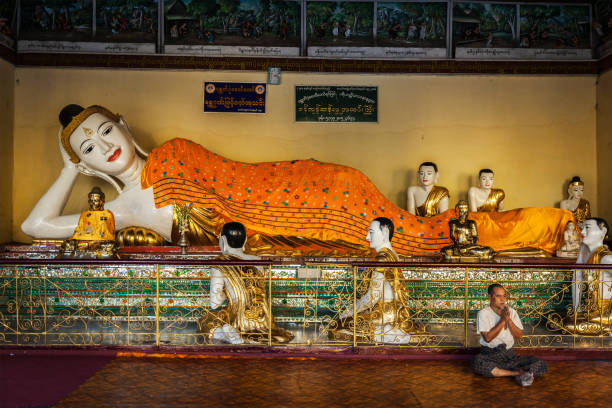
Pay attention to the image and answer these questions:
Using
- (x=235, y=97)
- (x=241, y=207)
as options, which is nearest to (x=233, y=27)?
(x=235, y=97)

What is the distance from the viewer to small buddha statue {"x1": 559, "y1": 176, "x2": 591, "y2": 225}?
273 inches

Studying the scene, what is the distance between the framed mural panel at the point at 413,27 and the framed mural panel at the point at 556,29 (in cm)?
103

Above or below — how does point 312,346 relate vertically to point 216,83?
below

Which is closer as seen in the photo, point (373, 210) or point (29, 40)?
point (373, 210)

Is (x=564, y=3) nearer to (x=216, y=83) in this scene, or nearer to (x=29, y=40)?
(x=216, y=83)

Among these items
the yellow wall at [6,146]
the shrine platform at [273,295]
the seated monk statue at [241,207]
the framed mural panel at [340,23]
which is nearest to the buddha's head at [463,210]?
the seated monk statue at [241,207]

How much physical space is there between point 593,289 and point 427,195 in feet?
8.07

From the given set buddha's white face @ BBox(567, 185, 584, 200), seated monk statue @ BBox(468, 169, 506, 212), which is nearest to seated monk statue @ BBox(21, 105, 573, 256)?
seated monk statue @ BBox(468, 169, 506, 212)

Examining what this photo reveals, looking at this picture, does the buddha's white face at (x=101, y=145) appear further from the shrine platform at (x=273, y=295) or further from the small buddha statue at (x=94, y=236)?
the shrine platform at (x=273, y=295)

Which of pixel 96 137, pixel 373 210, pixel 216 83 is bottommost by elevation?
pixel 373 210

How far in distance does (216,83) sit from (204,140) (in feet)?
2.35

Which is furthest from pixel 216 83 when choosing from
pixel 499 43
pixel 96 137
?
pixel 499 43

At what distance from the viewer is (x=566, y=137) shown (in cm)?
742

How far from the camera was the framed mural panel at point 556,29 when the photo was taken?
7.37 m
